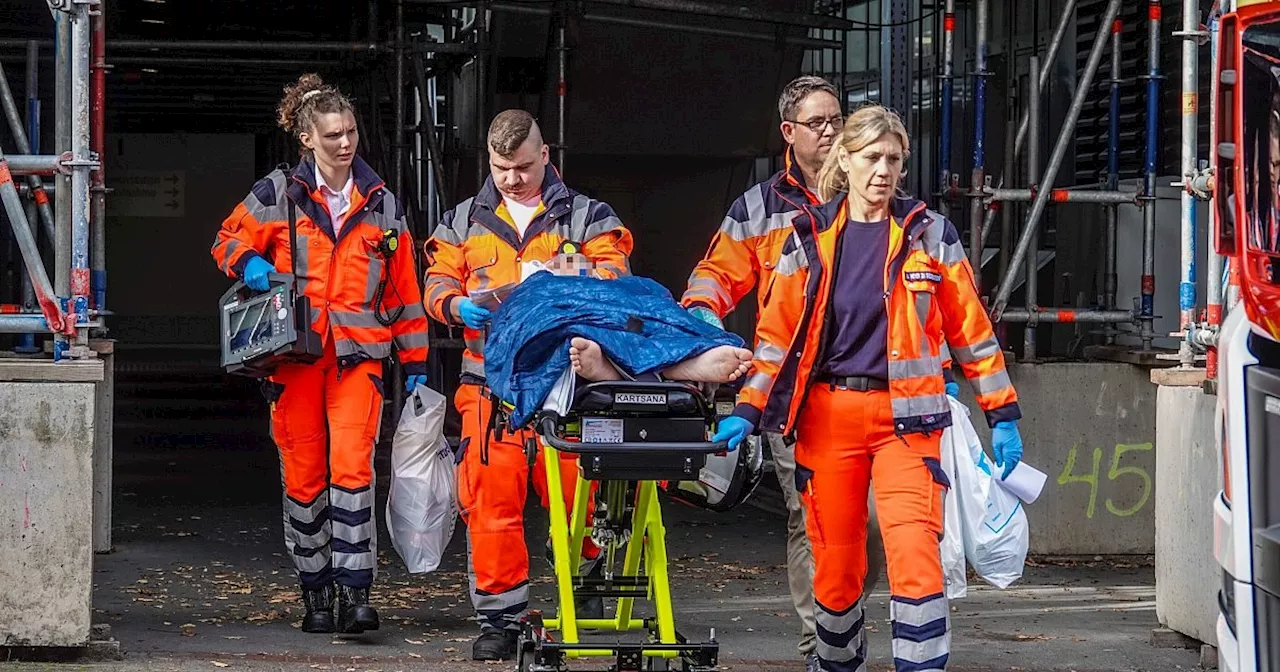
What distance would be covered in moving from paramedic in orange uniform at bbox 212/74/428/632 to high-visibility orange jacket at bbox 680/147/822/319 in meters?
1.42

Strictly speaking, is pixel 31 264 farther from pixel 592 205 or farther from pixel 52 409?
pixel 592 205

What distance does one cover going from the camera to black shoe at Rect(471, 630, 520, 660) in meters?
6.62

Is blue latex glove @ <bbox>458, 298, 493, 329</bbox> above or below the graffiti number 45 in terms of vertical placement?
above

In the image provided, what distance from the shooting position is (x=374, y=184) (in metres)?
7.18

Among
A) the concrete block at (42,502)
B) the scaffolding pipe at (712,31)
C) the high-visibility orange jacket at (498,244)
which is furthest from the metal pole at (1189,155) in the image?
the scaffolding pipe at (712,31)

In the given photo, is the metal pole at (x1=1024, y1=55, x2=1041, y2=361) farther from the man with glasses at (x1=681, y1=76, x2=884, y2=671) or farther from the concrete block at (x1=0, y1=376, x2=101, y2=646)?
the concrete block at (x1=0, y1=376, x2=101, y2=646)

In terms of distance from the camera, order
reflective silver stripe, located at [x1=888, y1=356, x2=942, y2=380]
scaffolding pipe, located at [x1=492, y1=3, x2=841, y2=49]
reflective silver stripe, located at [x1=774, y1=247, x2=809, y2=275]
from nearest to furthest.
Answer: reflective silver stripe, located at [x1=888, y1=356, x2=942, y2=380]
reflective silver stripe, located at [x1=774, y1=247, x2=809, y2=275]
scaffolding pipe, located at [x1=492, y1=3, x2=841, y2=49]

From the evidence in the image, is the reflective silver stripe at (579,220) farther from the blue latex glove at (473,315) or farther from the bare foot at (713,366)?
the bare foot at (713,366)

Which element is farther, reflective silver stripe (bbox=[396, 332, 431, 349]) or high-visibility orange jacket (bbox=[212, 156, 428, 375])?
reflective silver stripe (bbox=[396, 332, 431, 349])

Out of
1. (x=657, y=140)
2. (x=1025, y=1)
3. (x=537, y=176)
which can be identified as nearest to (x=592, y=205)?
(x=537, y=176)

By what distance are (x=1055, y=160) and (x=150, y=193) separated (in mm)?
23390

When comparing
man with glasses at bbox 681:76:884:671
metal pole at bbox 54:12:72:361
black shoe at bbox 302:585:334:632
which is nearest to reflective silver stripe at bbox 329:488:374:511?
black shoe at bbox 302:585:334:632

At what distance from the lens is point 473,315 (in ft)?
21.0

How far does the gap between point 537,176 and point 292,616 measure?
7.09ft
